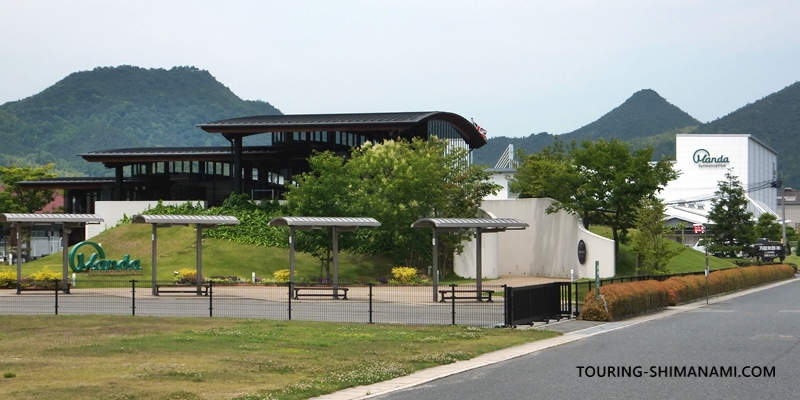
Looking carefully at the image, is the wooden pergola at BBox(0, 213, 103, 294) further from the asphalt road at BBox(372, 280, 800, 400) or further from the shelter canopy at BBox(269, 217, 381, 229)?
the asphalt road at BBox(372, 280, 800, 400)

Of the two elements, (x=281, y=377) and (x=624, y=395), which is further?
(x=281, y=377)

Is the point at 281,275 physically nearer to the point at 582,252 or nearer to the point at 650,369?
the point at 582,252

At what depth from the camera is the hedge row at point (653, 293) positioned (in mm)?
29344

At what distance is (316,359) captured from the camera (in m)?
18.2

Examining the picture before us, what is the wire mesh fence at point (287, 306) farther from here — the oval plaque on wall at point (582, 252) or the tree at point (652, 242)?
the oval plaque on wall at point (582, 252)

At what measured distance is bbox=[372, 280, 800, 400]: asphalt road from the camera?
14.0m

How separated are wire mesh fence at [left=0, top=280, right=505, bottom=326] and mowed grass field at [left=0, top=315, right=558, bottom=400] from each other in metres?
2.66

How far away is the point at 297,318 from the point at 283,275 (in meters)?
22.7

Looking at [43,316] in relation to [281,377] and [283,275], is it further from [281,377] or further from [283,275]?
[283,275]

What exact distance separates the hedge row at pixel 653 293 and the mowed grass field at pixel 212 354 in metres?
5.48

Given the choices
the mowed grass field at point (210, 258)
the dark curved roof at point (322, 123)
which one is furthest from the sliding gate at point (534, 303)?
the dark curved roof at point (322, 123)

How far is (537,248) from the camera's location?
60.2 meters

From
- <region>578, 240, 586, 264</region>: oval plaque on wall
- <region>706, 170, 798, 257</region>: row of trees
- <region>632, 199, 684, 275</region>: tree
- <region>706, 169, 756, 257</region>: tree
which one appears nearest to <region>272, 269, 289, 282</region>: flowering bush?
<region>578, 240, 586, 264</region>: oval plaque on wall

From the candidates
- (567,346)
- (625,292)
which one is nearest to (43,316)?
(567,346)
